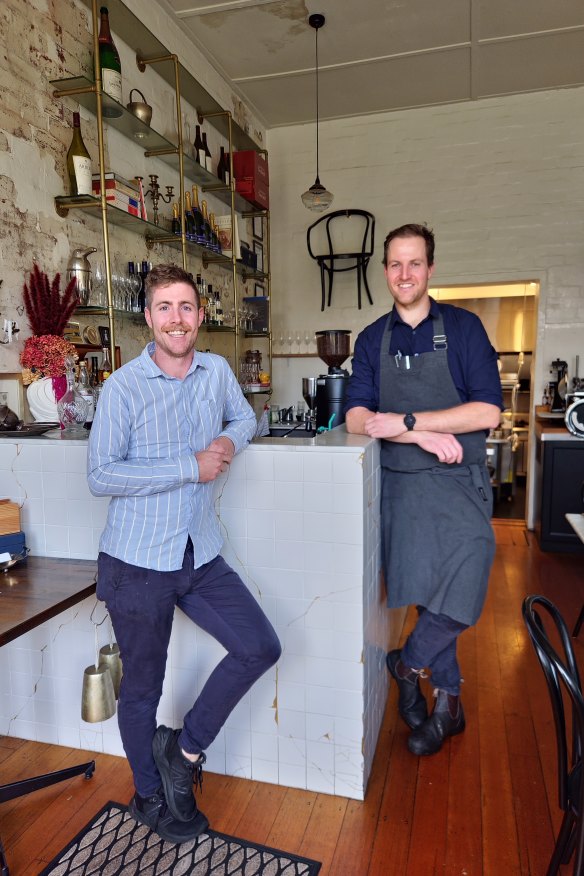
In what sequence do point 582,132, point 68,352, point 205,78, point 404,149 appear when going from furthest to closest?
point 404,149 < point 582,132 < point 205,78 < point 68,352

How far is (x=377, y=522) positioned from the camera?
7.16ft

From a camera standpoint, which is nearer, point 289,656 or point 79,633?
point 289,656

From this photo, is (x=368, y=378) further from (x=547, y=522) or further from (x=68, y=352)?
(x=547, y=522)

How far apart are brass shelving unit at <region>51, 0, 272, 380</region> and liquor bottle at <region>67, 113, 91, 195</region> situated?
0.06 metres

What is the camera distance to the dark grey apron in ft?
6.86

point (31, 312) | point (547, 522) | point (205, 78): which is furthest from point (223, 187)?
point (547, 522)

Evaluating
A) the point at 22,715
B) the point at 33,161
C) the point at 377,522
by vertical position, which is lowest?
the point at 22,715

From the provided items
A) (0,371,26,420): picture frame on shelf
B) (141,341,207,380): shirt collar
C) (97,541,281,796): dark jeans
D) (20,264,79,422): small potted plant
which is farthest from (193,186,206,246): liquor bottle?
(97,541,281,796): dark jeans

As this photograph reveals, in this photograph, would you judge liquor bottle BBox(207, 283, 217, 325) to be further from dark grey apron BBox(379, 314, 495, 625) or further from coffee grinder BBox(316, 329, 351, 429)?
dark grey apron BBox(379, 314, 495, 625)

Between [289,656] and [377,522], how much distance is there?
22.4 inches

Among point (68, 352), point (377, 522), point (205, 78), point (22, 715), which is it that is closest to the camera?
point (377, 522)

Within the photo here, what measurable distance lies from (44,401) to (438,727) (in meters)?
2.09

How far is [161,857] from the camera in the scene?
177 centimetres

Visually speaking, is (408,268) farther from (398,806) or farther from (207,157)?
(207,157)
